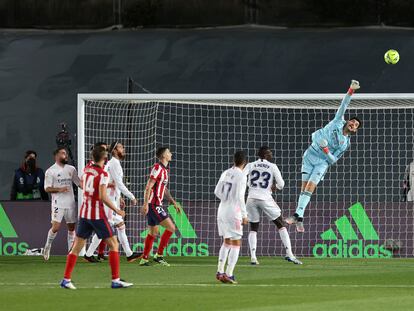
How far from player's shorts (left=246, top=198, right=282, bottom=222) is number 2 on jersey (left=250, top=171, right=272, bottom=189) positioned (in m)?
0.28

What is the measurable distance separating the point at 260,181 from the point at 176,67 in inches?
376

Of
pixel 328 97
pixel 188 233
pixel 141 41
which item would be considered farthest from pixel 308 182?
pixel 141 41

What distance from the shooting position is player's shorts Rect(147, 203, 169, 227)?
2012cm

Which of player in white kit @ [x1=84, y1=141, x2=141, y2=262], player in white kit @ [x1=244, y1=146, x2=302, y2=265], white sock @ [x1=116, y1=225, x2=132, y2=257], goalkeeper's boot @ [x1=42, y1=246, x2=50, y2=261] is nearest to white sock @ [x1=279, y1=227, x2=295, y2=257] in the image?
player in white kit @ [x1=244, y1=146, x2=302, y2=265]

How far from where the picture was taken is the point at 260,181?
69.6 feet

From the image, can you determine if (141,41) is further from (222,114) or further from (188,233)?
(188,233)

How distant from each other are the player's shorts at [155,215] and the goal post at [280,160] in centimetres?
256

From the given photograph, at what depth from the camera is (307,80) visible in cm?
2984

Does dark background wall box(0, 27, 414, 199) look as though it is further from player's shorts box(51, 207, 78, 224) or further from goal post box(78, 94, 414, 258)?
player's shorts box(51, 207, 78, 224)

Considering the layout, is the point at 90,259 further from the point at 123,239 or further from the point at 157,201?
the point at 157,201

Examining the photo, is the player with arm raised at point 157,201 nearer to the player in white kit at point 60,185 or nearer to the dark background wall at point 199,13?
the player in white kit at point 60,185

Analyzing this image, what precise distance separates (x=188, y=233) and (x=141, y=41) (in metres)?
8.09

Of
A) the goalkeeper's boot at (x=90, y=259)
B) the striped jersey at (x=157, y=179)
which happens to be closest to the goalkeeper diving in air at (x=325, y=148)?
the striped jersey at (x=157, y=179)

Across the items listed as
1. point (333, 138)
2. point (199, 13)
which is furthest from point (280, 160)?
point (333, 138)
